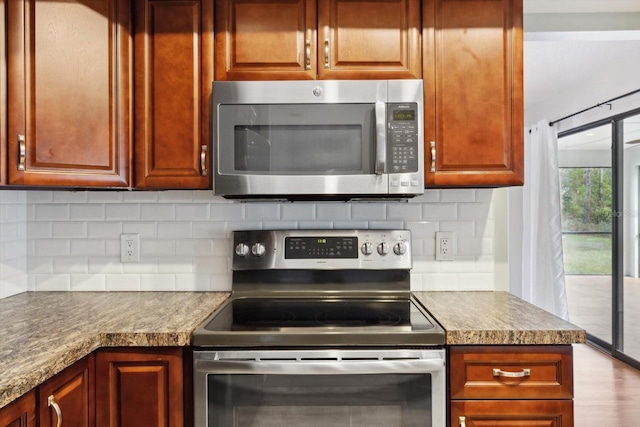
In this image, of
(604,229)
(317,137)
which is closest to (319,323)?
(317,137)

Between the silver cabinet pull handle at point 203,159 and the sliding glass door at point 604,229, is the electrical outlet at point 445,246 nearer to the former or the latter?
the silver cabinet pull handle at point 203,159

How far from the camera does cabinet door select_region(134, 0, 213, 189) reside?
1643mm

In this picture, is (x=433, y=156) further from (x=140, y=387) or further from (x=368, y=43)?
(x=140, y=387)

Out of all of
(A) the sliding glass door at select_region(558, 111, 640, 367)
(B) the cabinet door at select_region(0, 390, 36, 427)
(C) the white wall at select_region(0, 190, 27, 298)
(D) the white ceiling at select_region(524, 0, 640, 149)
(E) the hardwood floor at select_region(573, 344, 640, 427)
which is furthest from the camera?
(A) the sliding glass door at select_region(558, 111, 640, 367)

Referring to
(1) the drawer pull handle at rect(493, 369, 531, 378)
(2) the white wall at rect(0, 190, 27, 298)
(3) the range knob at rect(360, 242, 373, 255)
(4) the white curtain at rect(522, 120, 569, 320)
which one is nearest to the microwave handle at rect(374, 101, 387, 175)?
(3) the range knob at rect(360, 242, 373, 255)

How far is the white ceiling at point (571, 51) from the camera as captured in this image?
2.13m

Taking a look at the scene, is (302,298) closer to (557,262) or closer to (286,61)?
(286,61)

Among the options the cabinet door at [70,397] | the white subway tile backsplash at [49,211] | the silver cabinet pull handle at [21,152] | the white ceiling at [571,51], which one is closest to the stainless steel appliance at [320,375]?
the cabinet door at [70,397]

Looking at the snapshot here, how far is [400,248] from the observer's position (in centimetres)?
185

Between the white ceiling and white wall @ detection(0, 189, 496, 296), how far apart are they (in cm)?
98

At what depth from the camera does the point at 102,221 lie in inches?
76.9

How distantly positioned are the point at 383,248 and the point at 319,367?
2.22ft

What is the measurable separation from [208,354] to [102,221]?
3.23 ft

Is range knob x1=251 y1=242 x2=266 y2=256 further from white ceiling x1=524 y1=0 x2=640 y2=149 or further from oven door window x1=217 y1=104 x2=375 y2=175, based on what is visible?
white ceiling x1=524 y1=0 x2=640 y2=149
